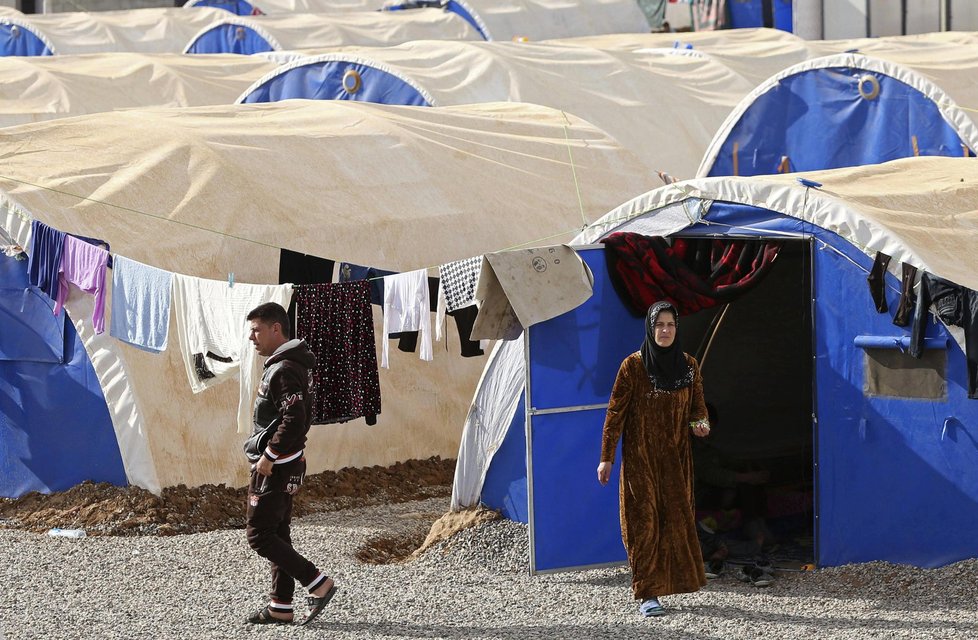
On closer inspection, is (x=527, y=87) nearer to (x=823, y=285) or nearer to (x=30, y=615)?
(x=823, y=285)

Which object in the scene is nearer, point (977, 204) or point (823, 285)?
point (823, 285)

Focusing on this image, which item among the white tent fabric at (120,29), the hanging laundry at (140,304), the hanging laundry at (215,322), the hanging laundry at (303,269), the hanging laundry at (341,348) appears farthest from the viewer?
the white tent fabric at (120,29)

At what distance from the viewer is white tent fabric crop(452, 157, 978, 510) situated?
7.52 meters

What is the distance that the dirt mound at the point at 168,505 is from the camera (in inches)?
368

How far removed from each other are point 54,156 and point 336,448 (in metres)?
3.05

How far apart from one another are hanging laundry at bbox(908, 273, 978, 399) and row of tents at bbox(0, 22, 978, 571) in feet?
0.25

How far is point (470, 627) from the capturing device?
709cm

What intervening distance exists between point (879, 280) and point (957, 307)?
469mm

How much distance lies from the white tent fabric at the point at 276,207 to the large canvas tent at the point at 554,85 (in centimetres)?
282

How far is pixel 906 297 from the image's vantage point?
741cm

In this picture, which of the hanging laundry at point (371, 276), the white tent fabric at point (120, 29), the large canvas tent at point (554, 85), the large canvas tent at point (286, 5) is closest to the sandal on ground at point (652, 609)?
the hanging laundry at point (371, 276)

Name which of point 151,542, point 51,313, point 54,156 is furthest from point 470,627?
point 54,156

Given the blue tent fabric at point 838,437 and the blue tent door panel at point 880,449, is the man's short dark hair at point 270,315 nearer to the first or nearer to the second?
the blue tent fabric at point 838,437

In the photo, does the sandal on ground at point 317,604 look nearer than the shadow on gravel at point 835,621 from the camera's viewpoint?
No
